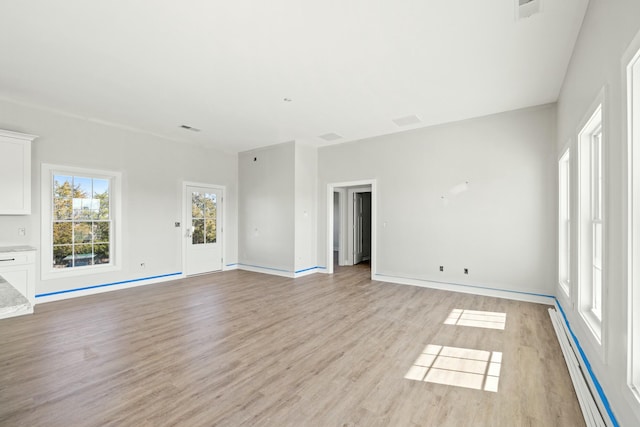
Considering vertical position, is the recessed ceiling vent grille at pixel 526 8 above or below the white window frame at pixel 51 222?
above

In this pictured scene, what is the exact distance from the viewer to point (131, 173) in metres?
5.58

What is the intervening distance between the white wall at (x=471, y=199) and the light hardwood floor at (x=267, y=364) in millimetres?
684

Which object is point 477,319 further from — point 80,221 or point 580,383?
point 80,221

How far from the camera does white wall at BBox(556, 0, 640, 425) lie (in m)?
1.53

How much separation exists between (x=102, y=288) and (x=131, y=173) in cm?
211

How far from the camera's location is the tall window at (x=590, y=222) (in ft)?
8.41

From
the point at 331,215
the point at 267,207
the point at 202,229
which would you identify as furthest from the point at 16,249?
the point at 331,215

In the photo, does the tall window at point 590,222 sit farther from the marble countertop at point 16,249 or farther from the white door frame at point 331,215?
the marble countertop at point 16,249

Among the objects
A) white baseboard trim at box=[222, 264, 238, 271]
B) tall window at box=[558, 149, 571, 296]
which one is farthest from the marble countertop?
tall window at box=[558, 149, 571, 296]

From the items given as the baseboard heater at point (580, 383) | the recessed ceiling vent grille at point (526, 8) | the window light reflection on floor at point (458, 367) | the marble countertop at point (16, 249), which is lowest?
the window light reflection on floor at point (458, 367)

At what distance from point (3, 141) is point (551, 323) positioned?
745 centimetres

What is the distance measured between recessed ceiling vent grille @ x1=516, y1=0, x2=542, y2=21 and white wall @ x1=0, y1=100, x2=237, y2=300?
6.02 m

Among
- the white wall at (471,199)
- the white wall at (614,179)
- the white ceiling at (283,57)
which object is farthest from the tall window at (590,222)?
the white wall at (471,199)

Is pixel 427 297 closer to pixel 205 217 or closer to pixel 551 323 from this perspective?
pixel 551 323
